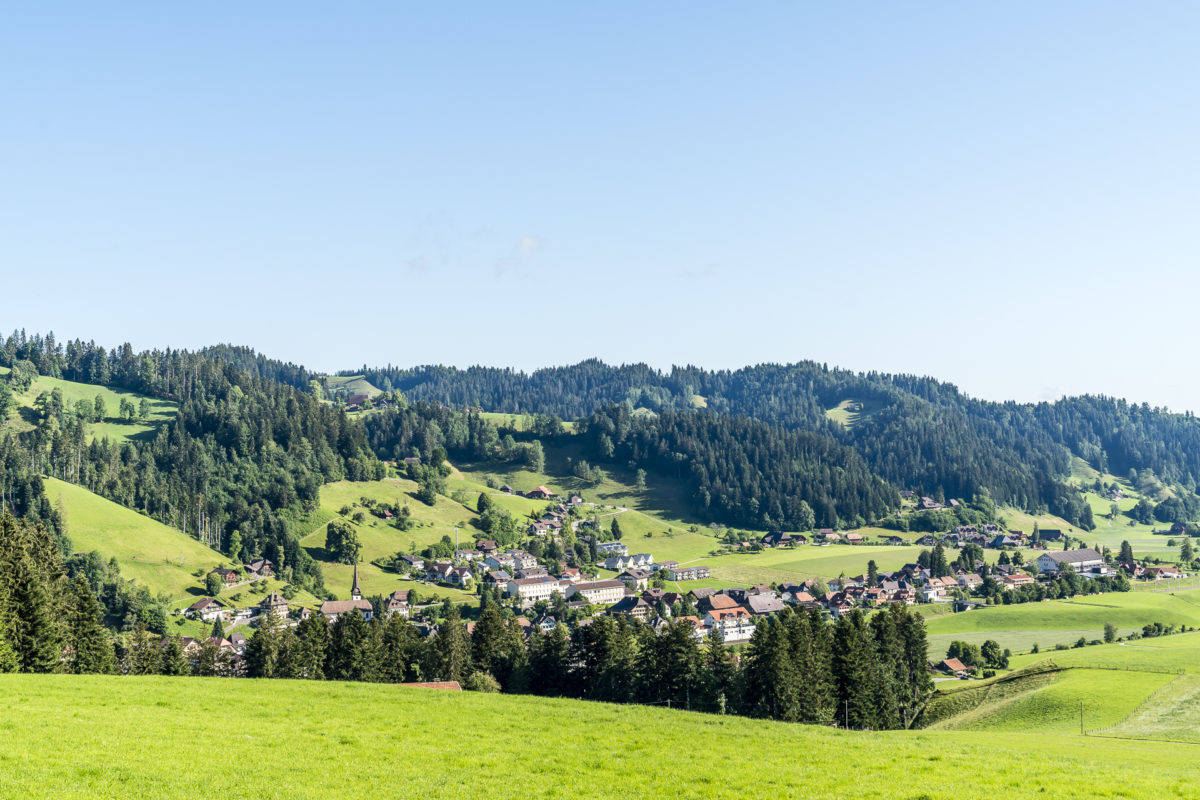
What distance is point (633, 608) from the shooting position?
163 m

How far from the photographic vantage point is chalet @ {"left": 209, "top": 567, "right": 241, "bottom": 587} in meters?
161

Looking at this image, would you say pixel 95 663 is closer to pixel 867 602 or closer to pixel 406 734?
pixel 406 734

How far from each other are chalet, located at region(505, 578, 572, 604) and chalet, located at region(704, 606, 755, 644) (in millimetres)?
31536

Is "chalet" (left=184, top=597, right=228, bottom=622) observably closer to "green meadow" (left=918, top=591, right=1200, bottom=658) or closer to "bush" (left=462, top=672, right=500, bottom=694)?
"bush" (left=462, top=672, right=500, bottom=694)

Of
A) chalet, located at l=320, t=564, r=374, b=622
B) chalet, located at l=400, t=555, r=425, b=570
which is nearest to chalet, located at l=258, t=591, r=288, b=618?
chalet, located at l=320, t=564, r=374, b=622

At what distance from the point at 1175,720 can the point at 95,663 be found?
77530mm

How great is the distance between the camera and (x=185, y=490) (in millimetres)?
191250

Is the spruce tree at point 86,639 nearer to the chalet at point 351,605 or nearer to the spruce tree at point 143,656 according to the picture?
the spruce tree at point 143,656

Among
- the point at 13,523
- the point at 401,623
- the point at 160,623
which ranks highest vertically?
the point at 13,523

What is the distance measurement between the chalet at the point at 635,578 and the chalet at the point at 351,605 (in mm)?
53101

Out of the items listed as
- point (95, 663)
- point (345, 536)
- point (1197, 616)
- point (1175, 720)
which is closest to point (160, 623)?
point (345, 536)

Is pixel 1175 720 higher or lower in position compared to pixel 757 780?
lower

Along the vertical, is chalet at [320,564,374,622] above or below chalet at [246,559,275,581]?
below

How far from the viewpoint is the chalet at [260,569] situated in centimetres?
16900
